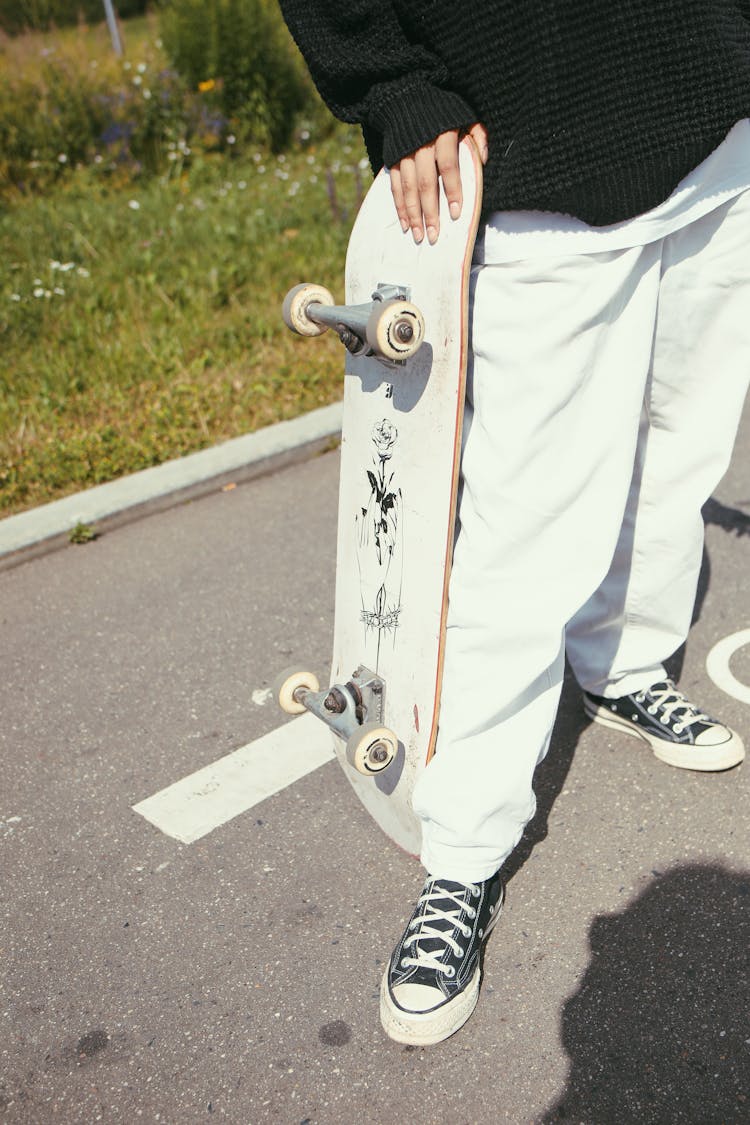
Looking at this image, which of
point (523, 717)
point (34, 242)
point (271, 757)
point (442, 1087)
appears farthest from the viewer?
point (34, 242)

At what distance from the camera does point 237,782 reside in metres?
2.39

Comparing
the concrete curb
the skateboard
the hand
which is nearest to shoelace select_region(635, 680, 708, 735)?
the skateboard

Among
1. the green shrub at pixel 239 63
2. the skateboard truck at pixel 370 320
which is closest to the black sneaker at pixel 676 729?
the skateboard truck at pixel 370 320

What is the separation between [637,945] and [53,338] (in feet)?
13.6

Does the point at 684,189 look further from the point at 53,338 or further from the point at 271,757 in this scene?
the point at 53,338

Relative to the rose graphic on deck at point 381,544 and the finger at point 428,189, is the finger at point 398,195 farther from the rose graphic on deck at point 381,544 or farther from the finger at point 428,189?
the rose graphic on deck at point 381,544

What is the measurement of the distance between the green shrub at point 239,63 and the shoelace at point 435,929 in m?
8.47

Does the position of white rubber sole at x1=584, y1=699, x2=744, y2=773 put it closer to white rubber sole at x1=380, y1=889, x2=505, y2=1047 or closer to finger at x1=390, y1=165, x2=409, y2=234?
white rubber sole at x1=380, y1=889, x2=505, y2=1047

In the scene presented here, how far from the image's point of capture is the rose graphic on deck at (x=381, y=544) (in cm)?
187

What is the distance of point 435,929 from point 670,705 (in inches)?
32.8

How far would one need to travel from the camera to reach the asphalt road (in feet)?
5.44

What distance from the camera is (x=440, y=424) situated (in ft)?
5.69

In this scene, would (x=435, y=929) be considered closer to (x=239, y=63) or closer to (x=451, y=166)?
(x=451, y=166)

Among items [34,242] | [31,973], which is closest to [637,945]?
[31,973]
